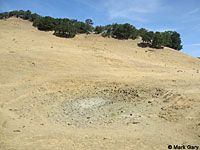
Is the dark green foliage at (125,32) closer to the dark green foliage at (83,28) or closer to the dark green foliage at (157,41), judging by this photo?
the dark green foliage at (83,28)

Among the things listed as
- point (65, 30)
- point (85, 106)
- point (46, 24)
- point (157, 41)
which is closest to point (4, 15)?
point (46, 24)

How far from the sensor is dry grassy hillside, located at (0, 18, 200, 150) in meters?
4.94

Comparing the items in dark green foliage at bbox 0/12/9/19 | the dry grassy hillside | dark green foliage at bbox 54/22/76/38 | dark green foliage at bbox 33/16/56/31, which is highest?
dark green foliage at bbox 0/12/9/19

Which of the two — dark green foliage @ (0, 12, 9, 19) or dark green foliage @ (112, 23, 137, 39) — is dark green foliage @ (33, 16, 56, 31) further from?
dark green foliage @ (112, 23, 137, 39)

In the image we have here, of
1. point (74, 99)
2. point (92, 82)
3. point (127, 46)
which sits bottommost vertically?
point (74, 99)

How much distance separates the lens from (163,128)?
5422 millimetres

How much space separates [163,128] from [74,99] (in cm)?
510

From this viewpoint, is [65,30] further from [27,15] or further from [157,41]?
[157,41]

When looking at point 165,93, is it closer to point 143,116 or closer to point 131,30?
point 143,116

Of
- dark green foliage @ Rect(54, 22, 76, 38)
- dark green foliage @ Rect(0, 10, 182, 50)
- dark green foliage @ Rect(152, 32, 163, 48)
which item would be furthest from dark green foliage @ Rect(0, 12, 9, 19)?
dark green foliage @ Rect(152, 32, 163, 48)

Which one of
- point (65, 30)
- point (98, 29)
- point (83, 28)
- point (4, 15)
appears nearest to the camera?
point (65, 30)

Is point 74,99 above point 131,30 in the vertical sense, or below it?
below

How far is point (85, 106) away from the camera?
26.6ft

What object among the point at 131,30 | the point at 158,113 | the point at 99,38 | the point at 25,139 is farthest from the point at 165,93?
the point at 131,30
